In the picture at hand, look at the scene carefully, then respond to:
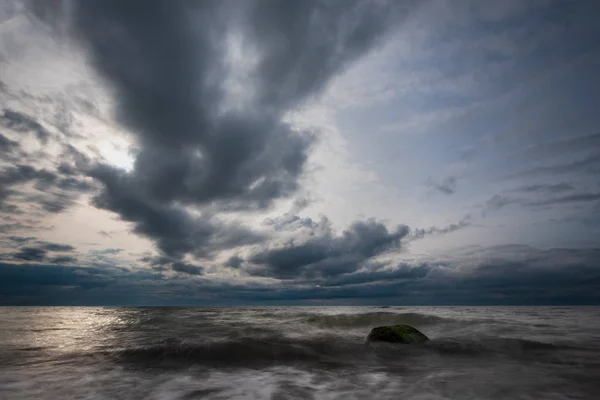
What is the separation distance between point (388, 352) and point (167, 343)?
31.9 ft

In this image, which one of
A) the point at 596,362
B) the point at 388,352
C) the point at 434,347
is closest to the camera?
the point at 596,362

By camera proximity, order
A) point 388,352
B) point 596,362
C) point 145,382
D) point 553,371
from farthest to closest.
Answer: point 388,352
point 596,362
point 553,371
point 145,382

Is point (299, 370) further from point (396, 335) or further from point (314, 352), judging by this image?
point (396, 335)

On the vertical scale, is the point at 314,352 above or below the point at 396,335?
below

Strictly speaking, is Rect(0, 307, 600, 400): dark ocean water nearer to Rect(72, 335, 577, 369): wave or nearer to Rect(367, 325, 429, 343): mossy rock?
Rect(72, 335, 577, 369): wave

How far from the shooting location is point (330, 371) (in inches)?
360

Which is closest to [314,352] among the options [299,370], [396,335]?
[299,370]

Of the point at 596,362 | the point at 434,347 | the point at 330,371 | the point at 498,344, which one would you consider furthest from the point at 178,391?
the point at 498,344

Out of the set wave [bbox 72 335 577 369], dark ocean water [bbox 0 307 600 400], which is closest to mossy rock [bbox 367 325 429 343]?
wave [bbox 72 335 577 369]

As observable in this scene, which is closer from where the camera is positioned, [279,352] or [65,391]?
[65,391]

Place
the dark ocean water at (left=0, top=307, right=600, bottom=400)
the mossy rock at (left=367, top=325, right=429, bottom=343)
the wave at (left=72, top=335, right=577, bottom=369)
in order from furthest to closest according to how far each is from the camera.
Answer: the mossy rock at (left=367, top=325, right=429, bottom=343) → the wave at (left=72, top=335, right=577, bottom=369) → the dark ocean water at (left=0, top=307, right=600, bottom=400)

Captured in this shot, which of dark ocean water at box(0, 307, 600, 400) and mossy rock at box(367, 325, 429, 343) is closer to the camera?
dark ocean water at box(0, 307, 600, 400)

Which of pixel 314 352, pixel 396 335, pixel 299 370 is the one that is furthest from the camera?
pixel 396 335

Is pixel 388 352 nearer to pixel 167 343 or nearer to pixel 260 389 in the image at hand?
pixel 260 389
